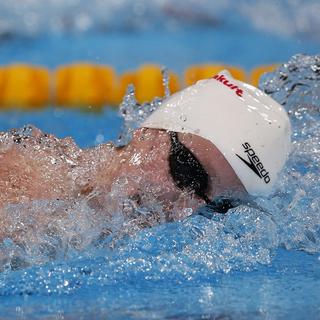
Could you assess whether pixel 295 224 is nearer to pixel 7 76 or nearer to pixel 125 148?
pixel 125 148

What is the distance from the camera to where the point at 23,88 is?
4586 millimetres

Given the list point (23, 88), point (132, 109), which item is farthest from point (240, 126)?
→ point (23, 88)

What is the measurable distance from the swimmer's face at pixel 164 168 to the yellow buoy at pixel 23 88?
2455 mm

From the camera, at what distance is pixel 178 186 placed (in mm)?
2064

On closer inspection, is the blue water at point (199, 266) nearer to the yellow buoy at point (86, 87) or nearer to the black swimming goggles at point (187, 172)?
the black swimming goggles at point (187, 172)

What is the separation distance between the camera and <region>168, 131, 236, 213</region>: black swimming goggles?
2.06 meters

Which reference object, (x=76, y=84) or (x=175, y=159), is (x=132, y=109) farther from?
(x=76, y=84)

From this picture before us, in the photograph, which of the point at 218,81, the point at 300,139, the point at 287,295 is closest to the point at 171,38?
the point at 300,139

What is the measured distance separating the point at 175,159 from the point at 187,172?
0.04 meters

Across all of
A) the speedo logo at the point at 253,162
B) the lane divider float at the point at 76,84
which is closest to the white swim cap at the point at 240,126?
the speedo logo at the point at 253,162

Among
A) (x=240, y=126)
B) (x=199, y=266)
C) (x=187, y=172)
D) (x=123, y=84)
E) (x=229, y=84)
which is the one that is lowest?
(x=199, y=266)

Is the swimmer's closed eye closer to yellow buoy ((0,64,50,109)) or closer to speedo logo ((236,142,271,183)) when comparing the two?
speedo logo ((236,142,271,183))

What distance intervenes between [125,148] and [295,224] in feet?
1.59

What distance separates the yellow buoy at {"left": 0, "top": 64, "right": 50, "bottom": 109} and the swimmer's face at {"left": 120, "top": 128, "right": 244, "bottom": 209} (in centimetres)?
245
